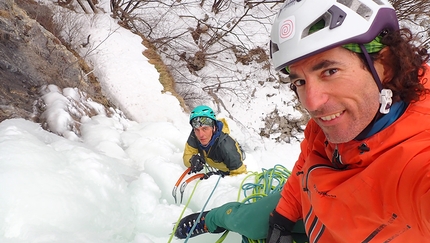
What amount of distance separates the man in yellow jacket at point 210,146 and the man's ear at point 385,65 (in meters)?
1.82

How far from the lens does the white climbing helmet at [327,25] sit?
31.3 inches

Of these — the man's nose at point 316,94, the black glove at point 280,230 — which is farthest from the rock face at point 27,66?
the man's nose at point 316,94

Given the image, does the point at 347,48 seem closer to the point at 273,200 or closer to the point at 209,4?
the point at 273,200

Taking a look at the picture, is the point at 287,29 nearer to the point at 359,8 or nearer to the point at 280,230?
the point at 359,8

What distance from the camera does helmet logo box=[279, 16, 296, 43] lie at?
0.91 meters

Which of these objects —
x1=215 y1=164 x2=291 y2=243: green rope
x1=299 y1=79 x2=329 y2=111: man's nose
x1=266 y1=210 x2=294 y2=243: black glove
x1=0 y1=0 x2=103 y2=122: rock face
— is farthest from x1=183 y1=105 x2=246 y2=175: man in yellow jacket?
x1=299 y1=79 x2=329 y2=111: man's nose

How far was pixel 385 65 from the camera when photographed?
0.82m

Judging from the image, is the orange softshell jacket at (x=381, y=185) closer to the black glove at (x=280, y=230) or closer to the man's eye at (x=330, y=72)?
the man's eye at (x=330, y=72)

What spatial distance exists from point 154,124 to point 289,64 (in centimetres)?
283

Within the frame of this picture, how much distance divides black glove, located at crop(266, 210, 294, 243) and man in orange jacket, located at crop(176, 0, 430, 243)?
0.47 meters

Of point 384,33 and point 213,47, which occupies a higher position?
point 213,47

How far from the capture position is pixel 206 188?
7.11 feet

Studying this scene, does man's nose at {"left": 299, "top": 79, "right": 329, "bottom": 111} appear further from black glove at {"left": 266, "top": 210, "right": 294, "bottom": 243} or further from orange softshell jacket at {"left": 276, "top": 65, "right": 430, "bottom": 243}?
black glove at {"left": 266, "top": 210, "right": 294, "bottom": 243}

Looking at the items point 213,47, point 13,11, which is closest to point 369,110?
point 13,11
